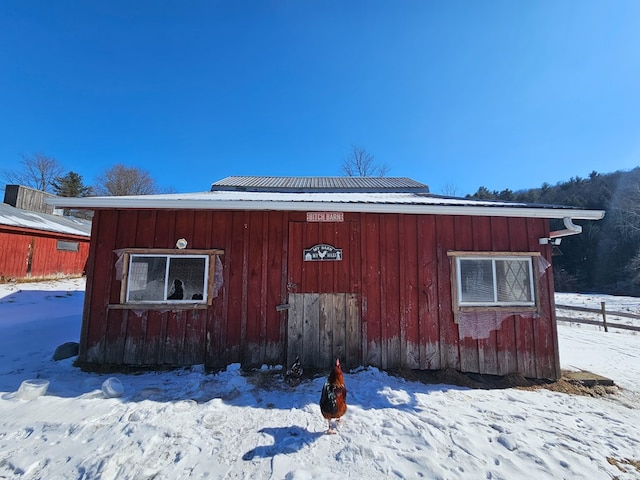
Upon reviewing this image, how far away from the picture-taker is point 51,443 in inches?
112

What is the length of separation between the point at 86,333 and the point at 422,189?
8.40 m

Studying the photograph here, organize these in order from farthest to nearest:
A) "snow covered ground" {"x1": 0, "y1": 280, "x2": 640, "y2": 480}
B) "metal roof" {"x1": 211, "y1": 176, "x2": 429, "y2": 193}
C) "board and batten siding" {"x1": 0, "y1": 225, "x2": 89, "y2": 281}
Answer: "board and batten siding" {"x1": 0, "y1": 225, "x2": 89, "y2": 281} < "metal roof" {"x1": 211, "y1": 176, "x2": 429, "y2": 193} < "snow covered ground" {"x1": 0, "y1": 280, "x2": 640, "y2": 480}

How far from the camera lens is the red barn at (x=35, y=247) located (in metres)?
12.6

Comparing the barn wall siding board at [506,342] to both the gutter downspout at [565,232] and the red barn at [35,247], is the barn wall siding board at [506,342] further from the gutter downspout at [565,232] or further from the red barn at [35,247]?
the red barn at [35,247]

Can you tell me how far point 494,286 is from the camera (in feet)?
17.0

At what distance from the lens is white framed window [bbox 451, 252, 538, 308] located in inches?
204

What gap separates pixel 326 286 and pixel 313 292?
0.24m

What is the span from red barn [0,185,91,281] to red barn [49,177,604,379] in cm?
1159

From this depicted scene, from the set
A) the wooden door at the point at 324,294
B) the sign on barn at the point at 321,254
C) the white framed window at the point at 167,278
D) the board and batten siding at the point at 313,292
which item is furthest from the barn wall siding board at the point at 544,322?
the white framed window at the point at 167,278

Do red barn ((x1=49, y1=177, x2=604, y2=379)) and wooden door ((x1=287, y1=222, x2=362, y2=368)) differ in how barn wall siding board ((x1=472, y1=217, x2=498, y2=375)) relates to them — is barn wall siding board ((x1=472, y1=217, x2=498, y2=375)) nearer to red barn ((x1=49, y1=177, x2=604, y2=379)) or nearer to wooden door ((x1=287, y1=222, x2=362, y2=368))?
red barn ((x1=49, y1=177, x2=604, y2=379))

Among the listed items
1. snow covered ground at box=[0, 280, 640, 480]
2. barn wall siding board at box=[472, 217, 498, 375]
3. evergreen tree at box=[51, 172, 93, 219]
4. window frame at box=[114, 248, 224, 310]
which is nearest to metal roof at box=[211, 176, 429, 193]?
window frame at box=[114, 248, 224, 310]

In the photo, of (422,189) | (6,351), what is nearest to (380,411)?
(6,351)

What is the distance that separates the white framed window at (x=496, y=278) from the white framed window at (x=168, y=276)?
4064 millimetres

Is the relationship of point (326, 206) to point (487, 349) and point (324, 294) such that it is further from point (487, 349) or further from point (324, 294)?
point (487, 349)
